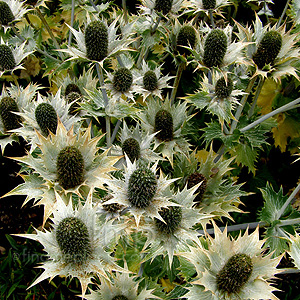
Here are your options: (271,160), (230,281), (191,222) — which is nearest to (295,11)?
(271,160)

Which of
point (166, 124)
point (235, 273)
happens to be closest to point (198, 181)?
point (166, 124)

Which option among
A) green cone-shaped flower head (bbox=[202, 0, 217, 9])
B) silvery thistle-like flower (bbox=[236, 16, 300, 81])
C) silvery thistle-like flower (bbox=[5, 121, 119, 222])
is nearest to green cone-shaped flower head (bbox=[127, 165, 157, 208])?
silvery thistle-like flower (bbox=[5, 121, 119, 222])

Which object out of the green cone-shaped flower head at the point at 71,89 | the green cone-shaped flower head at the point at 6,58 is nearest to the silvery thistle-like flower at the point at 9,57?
the green cone-shaped flower head at the point at 6,58

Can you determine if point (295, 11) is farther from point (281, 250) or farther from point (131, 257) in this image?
point (131, 257)

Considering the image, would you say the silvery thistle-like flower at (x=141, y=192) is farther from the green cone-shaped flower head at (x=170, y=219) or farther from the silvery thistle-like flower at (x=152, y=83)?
the silvery thistle-like flower at (x=152, y=83)

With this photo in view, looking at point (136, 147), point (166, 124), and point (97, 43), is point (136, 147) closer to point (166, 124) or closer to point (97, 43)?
point (166, 124)

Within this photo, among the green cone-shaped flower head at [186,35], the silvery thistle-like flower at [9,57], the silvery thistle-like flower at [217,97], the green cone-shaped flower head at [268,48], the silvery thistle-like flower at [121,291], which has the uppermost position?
the green cone-shaped flower head at [268,48]
